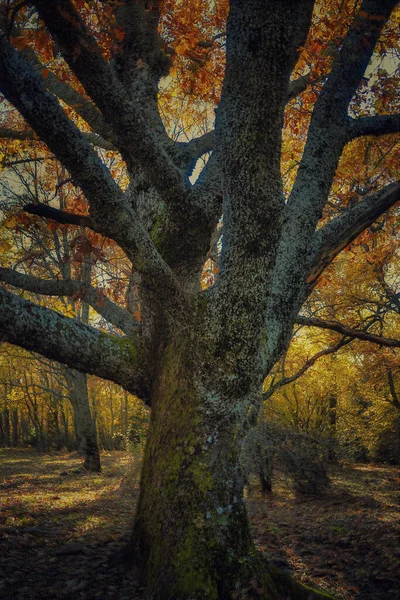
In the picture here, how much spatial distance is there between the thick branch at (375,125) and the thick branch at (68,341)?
3101 mm

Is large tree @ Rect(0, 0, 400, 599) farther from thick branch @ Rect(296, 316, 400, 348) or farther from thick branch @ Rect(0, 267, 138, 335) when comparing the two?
thick branch @ Rect(0, 267, 138, 335)

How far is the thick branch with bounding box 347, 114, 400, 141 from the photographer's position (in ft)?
11.9

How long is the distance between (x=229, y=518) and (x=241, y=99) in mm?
3389

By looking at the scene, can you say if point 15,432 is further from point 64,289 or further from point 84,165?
point 84,165

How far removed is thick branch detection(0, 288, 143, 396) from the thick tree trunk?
582 mm

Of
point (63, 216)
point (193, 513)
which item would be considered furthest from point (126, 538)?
point (63, 216)

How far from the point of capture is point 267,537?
17.4 ft

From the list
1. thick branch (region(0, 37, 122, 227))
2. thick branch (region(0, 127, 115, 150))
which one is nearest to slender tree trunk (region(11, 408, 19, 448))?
thick branch (region(0, 127, 115, 150))

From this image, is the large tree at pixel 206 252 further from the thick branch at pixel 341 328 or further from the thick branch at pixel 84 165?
the thick branch at pixel 341 328

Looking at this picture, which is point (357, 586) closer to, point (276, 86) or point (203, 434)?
point (203, 434)

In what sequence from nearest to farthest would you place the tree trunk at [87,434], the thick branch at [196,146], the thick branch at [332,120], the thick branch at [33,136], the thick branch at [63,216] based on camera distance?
the thick branch at [63,216], the thick branch at [332,120], the thick branch at [196,146], the thick branch at [33,136], the tree trunk at [87,434]

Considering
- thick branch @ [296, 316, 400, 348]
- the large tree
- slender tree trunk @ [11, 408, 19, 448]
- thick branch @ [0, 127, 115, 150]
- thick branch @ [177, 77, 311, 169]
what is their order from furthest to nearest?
slender tree trunk @ [11, 408, 19, 448]
thick branch @ [296, 316, 400, 348]
thick branch @ [0, 127, 115, 150]
thick branch @ [177, 77, 311, 169]
the large tree

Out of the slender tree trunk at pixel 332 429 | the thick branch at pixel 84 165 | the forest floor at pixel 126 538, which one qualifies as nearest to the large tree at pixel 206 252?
the thick branch at pixel 84 165

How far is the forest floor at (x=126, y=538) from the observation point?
309 cm
